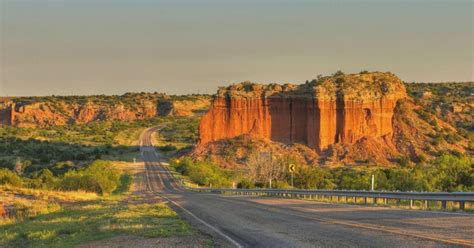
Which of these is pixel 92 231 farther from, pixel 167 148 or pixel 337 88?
pixel 167 148

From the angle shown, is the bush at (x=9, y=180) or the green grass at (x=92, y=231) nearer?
the green grass at (x=92, y=231)

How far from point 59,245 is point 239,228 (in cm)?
511

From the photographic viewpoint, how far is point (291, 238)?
1405cm

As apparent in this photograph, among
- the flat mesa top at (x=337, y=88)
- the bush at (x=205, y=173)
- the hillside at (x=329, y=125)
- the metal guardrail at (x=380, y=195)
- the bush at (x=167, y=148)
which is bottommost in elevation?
the bush at (x=205, y=173)

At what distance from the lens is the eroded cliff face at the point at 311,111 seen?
101562 mm

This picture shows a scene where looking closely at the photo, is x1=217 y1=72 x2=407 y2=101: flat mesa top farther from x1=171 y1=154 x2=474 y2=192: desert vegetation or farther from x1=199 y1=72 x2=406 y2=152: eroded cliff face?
x1=171 y1=154 x2=474 y2=192: desert vegetation

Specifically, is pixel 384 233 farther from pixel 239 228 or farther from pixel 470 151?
pixel 470 151

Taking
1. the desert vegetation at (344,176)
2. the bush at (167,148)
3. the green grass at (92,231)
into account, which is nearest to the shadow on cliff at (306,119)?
the desert vegetation at (344,176)

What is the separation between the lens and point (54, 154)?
113 metres

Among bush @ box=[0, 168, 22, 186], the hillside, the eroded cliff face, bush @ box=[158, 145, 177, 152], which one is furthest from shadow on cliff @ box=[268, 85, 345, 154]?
bush @ box=[0, 168, 22, 186]

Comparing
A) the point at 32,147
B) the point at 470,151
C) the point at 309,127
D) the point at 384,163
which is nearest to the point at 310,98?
the point at 309,127

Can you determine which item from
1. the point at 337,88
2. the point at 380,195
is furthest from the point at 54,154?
the point at 380,195

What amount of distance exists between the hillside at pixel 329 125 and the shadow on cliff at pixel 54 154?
75.5 ft

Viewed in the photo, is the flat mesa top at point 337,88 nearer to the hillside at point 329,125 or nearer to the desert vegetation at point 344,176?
the hillside at point 329,125
